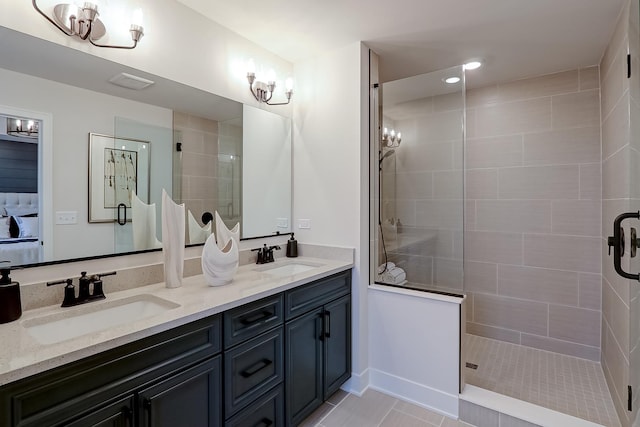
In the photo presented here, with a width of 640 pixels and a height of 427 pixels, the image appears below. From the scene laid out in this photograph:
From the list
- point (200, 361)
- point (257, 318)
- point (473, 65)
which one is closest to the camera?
point (200, 361)

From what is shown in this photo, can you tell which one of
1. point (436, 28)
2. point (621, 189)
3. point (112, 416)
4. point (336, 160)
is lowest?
point (112, 416)

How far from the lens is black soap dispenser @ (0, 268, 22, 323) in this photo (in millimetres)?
1139

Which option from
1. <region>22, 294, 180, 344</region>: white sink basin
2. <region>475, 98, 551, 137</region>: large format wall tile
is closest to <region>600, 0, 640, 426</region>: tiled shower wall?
<region>475, 98, 551, 137</region>: large format wall tile

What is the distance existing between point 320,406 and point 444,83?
241cm

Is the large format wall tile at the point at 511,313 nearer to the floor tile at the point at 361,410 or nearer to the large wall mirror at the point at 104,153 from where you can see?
the floor tile at the point at 361,410

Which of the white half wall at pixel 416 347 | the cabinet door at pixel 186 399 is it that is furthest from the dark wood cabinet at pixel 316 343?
the cabinet door at pixel 186 399

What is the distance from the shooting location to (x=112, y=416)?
3.43 ft

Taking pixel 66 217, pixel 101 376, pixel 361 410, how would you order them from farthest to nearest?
pixel 361 410 → pixel 66 217 → pixel 101 376

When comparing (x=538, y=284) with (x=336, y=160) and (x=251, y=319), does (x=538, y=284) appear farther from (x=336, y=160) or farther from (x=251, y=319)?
(x=251, y=319)

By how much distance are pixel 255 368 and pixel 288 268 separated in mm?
864

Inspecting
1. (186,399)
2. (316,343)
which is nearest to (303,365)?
(316,343)

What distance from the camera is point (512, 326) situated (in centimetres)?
293

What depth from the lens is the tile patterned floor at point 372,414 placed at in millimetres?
1914

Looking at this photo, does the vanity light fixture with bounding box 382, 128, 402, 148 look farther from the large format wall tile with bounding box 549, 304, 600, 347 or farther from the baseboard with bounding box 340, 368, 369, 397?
the large format wall tile with bounding box 549, 304, 600, 347
